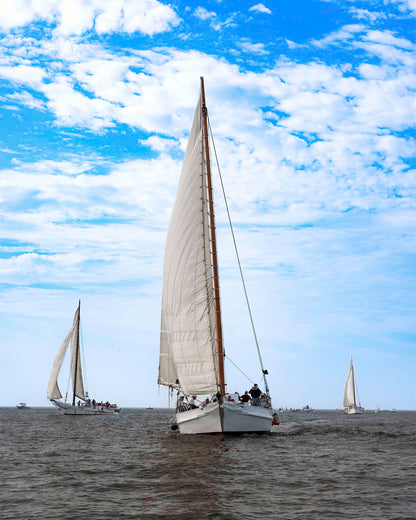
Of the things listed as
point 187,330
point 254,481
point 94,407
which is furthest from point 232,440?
point 94,407

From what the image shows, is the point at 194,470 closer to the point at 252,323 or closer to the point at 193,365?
the point at 193,365

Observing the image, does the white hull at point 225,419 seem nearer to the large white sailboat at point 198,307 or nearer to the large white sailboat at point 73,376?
the large white sailboat at point 198,307

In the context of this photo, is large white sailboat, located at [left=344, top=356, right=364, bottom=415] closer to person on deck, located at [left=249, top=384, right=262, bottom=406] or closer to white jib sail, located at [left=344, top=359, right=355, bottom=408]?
white jib sail, located at [left=344, top=359, right=355, bottom=408]

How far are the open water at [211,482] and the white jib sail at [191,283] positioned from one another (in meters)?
4.20

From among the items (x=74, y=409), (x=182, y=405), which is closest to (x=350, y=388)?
(x=74, y=409)

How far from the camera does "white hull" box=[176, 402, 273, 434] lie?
2881 cm

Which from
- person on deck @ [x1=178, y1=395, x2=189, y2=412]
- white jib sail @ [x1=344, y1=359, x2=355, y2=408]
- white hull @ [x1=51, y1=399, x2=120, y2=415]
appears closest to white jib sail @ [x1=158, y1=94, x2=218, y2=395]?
person on deck @ [x1=178, y1=395, x2=189, y2=412]

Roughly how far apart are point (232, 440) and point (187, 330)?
6562 mm

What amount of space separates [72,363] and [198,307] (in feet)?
185

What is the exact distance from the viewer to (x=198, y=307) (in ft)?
103

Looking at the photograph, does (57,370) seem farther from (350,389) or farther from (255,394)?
(350,389)

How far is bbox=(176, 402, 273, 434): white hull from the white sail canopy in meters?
53.8

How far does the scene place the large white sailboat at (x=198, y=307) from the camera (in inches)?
1186

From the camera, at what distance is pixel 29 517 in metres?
13.4
